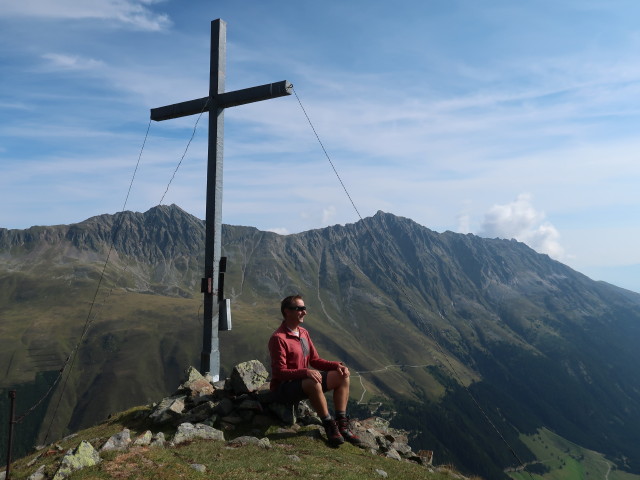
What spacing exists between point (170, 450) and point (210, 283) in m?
6.49

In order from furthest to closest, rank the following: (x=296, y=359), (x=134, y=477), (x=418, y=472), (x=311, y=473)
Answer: (x=296, y=359), (x=418, y=472), (x=311, y=473), (x=134, y=477)

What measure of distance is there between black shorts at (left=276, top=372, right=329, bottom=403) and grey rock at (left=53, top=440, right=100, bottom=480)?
4.98 meters

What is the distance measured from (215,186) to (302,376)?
8.18 metres

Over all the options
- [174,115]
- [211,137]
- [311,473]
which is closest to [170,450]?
[311,473]

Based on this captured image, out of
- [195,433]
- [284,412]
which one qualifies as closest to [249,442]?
[195,433]

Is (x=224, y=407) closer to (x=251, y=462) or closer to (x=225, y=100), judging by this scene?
(x=251, y=462)

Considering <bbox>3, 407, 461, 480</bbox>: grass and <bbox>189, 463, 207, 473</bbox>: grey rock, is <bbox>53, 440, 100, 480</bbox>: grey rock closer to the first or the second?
<bbox>3, 407, 461, 480</bbox>: grass

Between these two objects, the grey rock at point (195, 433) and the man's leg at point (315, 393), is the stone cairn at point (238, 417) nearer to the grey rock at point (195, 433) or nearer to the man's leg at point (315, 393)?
the grey rock at point (195, 433)

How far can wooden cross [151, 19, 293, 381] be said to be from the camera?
16.7 m

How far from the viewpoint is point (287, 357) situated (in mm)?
12875

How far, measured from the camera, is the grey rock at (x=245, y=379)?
48.9 ft

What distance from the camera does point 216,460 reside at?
10.9 meters

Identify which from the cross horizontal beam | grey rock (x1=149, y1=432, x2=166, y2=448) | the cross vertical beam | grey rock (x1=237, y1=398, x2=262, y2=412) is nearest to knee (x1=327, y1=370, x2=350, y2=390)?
grey rock (x1=237, y1=398, x2=262, y2=412)

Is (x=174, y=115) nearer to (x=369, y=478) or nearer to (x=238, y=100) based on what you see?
(x=238, y=100)
